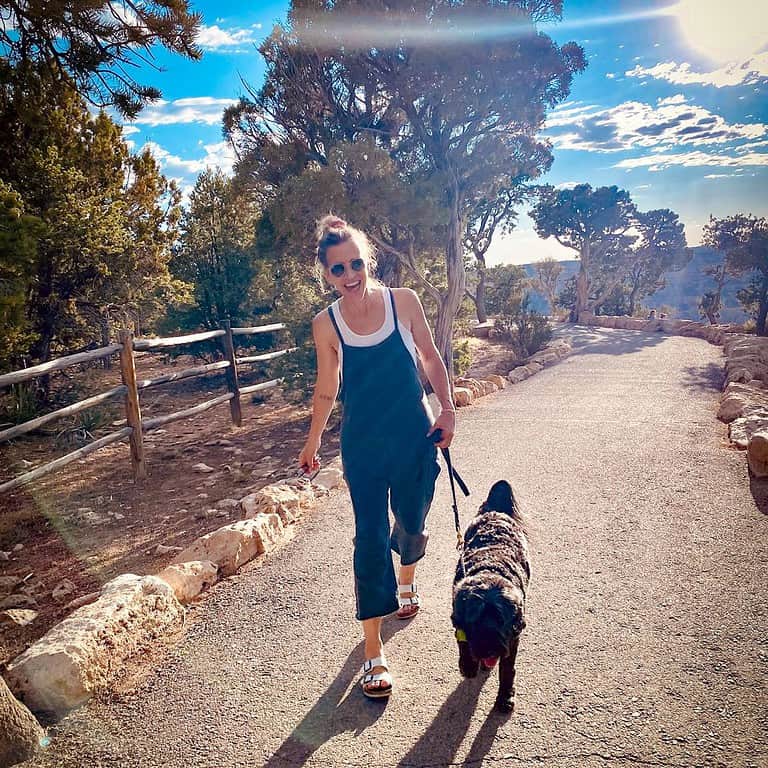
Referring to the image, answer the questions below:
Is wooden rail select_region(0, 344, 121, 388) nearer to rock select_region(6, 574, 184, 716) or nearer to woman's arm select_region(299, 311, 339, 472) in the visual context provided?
rock select_region(6, 574, 184, 716)

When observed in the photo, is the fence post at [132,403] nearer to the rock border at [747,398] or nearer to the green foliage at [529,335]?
the rock border at [747,398]

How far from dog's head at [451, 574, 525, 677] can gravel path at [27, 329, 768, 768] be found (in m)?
0.43

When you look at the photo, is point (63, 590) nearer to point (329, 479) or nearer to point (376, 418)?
point (329, 479)

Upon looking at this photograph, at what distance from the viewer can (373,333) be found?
227 centimetres

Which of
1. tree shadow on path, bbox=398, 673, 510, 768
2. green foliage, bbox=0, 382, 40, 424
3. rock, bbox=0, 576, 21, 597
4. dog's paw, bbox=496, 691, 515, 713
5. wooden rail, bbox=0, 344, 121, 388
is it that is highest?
wooden rail, bbox=0, 344, 121, 388

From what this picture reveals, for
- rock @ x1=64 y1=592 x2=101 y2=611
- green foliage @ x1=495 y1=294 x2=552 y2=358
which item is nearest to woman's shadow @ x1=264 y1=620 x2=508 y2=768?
rock @ x1=64 y1=592 x2=101 y2=611

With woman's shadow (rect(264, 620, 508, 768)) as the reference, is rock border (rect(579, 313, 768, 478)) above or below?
above

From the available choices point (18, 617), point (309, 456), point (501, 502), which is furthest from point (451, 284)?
point (18, 617)

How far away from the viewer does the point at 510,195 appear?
21.0m

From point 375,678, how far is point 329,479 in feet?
9.20

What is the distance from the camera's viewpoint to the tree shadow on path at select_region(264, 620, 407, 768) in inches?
78.7

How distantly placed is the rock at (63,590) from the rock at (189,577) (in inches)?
46.1

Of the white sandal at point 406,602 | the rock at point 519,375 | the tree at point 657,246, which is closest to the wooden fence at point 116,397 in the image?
the white sandal at point 406,602

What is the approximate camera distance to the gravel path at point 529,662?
199cm
